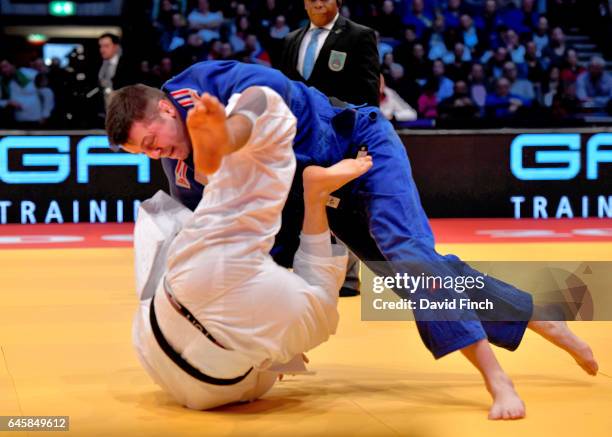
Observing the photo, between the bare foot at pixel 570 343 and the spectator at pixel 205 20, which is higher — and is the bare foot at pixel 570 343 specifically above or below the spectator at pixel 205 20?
below

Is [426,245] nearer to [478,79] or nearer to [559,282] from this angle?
[559,282]

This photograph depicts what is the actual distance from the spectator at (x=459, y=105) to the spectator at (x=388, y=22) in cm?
138

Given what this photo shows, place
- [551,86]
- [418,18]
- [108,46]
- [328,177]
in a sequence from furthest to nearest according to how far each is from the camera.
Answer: [418,18] < [551,86] < [108,46] < [328,177]

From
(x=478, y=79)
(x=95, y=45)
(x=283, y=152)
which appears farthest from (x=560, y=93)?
(x=283, y=152)

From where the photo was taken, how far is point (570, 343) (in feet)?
13.0

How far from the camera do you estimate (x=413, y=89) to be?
12.4 meters

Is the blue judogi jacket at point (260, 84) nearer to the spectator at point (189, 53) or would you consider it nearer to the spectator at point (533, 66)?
the spectator at point (189, 53)

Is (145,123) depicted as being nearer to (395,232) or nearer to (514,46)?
(395,232)

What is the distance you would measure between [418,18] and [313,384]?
36.4 ft

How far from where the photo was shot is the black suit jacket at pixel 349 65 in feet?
20.1

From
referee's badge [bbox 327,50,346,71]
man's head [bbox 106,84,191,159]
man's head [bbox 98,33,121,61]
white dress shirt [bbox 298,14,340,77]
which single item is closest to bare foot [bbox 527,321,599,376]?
man's head [bbox 106,84,191,159]

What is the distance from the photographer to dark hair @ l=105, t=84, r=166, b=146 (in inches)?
134

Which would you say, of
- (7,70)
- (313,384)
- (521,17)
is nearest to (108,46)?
(7,70)

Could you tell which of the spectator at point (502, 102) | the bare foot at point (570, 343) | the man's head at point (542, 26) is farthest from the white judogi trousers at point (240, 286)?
the man's head at point (542, 26)
